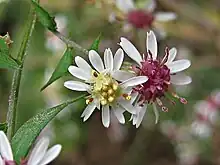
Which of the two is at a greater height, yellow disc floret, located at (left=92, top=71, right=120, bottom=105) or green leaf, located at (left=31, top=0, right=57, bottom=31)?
green leaf, located at (left=31, top=0, right=57, bottom=31)

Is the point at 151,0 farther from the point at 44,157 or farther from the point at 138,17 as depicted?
the point at 44,157

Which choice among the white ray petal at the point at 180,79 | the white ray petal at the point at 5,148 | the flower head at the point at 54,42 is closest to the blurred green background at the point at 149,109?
the flower head at the point at 54,42

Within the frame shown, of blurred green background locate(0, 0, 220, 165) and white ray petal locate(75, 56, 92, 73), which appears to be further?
blurred green background locate(0, 0, 220, 165)

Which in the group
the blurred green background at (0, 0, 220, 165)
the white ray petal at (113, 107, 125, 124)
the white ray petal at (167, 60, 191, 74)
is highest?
the white ray petal at (167, 60, 191, 74)

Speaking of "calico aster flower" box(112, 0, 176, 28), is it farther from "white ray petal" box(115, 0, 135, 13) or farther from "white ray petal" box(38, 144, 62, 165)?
"white ray petal" box(38, 144, 62, 165)

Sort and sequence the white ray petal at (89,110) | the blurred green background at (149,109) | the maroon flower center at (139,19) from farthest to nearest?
the blurred green background at (149,109)
the maroon flower center at (139,19)
the white ray petal at (89,110)

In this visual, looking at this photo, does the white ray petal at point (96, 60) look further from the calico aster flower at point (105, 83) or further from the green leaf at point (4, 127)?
the green leaf at point (4, 127)

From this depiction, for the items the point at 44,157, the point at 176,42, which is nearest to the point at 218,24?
the point at 176,42

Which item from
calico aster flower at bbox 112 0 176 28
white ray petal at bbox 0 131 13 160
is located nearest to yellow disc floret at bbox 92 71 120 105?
white ray petal at bbox 0 131 13 160
